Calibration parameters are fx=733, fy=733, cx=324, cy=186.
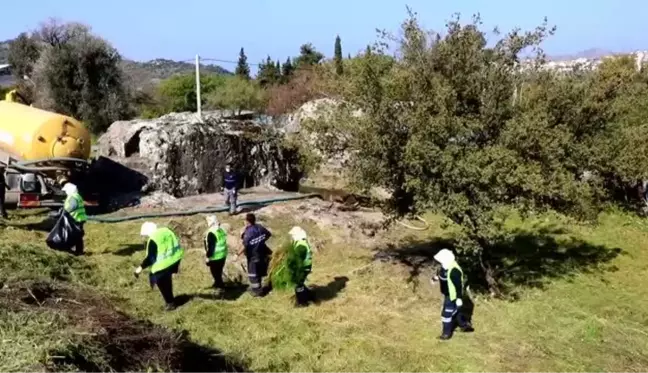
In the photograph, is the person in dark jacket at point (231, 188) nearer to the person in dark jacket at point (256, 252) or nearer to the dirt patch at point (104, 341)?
the person in dark jacket at point (256, 252)

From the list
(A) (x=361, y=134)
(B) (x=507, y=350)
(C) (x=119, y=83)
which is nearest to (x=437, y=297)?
(B) (x=507, y=350)

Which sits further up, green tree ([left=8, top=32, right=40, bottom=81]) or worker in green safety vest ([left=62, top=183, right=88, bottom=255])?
green tree ([left=8, top=32, right=40, bottom=81])

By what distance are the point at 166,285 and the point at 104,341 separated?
382 cm

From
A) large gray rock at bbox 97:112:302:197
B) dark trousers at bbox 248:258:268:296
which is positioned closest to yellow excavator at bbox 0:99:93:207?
large gray rock at bbox 97:112:302:197

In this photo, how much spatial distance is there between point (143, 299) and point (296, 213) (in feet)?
22.8

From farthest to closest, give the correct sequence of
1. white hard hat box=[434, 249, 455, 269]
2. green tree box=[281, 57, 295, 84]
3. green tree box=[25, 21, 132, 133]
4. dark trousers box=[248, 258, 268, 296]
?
green tree box=[281, 57, 295, 84] → green tree box=[25, 21, 132, 133] → dark trousers box=[248, 258, 268, 296] → white hard hat box=[434, 249, 455, 269]

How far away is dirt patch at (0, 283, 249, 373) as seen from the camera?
7555 mm

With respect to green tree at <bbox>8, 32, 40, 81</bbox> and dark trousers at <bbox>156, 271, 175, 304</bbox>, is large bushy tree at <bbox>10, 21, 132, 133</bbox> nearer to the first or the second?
green tree at <bbox>8, 32, 40, 81</bbox>

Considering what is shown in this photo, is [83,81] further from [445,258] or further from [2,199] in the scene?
[445,258]

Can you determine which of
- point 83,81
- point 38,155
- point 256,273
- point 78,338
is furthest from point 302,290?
point 83,81

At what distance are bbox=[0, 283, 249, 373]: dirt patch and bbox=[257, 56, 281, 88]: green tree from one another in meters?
44.8

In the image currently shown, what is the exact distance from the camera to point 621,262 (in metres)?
17.8

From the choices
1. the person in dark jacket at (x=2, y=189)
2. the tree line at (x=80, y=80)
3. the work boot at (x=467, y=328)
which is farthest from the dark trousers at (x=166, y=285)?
the tree line at (x=80, y=80)

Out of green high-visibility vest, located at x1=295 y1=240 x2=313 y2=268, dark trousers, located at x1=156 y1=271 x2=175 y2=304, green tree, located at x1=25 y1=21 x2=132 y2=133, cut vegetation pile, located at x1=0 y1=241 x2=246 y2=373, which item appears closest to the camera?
cut vegetation pile, located at x1=0 y1=241 x2=246 y2=373
